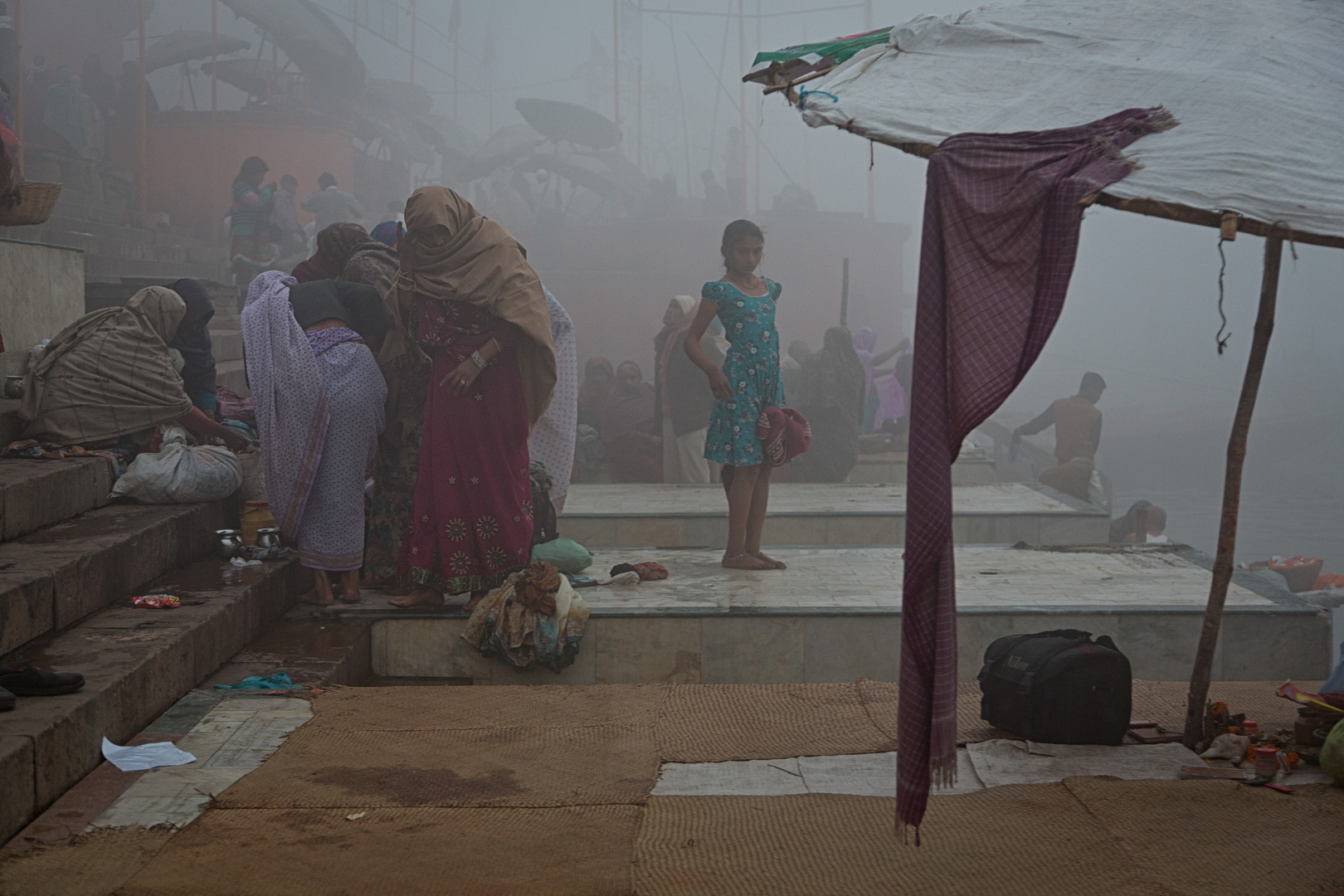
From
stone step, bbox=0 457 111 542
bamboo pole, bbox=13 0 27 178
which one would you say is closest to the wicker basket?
stone step, bbox=0 457 111 542

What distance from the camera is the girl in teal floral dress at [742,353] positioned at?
5441 millimetres

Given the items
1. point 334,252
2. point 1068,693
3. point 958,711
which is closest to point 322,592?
point 334,252

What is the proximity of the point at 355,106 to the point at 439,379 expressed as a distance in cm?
2598

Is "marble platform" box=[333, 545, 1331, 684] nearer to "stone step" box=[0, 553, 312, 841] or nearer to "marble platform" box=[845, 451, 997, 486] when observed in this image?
"stone step" box=[0, 553, 312, 841]

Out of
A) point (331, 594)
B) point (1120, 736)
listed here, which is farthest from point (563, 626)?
point (1120, 736)

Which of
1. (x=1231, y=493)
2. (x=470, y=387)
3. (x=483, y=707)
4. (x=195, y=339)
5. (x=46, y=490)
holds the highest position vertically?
(x=195, y=339)

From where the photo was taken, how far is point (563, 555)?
5516 mm

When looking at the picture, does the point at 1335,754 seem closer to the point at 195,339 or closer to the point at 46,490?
the point at 46,490

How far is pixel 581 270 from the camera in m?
27.2

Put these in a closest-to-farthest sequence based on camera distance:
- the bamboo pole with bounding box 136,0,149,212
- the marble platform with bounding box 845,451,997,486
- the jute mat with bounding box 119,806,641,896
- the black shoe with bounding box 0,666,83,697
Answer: the jute mat with bounding box 119,806,641,896, the black shoe with bounding box 0,666,83,697, the marble platform with bounding box 845,451,997,486, the bamboo pole with bounding box 136,0,149,212

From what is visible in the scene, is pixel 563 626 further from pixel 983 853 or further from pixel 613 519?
pixel 613 519

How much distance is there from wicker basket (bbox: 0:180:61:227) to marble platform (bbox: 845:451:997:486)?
740 centimetres

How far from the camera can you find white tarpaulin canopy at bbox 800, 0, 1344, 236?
2465 mm

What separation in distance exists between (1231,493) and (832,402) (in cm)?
668
